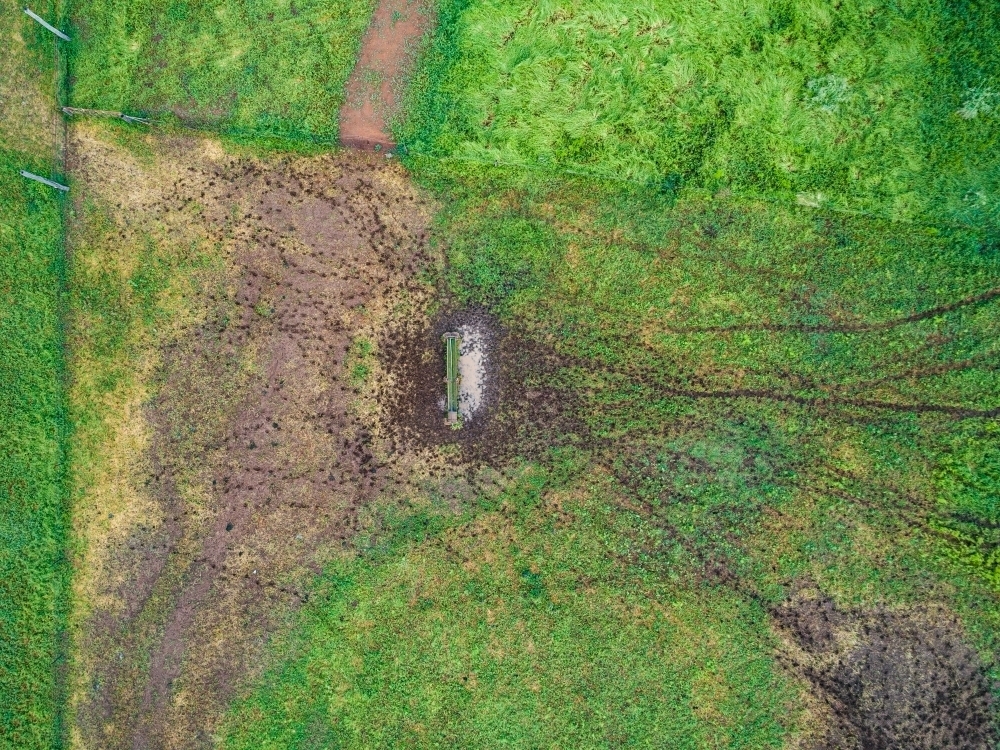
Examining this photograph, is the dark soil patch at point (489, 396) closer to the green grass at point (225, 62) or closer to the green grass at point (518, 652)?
the green grass at point (518, 652)

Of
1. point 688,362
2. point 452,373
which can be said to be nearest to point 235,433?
point 452,373

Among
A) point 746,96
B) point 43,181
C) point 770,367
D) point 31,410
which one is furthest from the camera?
point 31,410

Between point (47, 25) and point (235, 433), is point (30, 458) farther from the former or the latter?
point (47, 25)

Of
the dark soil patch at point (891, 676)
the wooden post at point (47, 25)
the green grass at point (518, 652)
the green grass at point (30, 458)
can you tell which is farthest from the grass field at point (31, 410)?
the dark soil patch at point (891, 676)

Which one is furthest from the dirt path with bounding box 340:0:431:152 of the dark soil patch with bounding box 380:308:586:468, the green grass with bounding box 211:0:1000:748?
the dark soil patch with bounding box 380:308:586:468

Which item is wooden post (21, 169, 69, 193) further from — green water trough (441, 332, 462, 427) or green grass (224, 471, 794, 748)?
green grass (224, 471, 794, 748)

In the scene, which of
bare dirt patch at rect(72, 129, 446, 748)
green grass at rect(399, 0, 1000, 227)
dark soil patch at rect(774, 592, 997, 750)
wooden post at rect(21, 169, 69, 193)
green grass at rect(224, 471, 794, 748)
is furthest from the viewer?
bare dirt patch at rect(72, 129, 446, 748)
